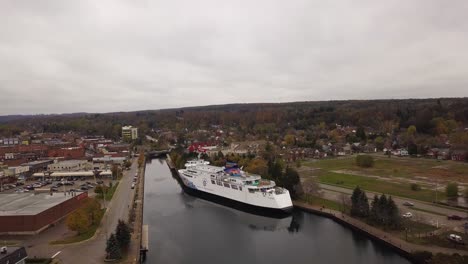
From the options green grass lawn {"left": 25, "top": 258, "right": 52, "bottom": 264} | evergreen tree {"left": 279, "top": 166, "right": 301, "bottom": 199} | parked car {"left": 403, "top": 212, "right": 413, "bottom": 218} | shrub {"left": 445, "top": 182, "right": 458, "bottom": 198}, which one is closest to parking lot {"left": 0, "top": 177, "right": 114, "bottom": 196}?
green grass lawn {"left": 25, "top": 258, "right": 52, "bottom": 264}

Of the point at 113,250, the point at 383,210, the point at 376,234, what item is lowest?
the point at 376,234

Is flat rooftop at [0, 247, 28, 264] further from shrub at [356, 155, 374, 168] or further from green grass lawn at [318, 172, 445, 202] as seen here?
shrub at [356, 155, 374, 168]

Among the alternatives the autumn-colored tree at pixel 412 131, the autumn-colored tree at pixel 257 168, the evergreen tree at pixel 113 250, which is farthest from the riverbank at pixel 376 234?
the autumn-colored tree at pixel 412 131

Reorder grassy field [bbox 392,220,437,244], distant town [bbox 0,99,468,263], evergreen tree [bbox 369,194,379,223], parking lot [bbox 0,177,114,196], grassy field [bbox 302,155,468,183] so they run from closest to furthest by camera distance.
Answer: grassy field [bbox 392,220,437,244] → distant town [bbox 0,99,468,263] → evergreen tree [bbox 369,194,379,223] → parking lot [bbox 0,177,114,196] → grassy field [bbox 302,155,468,183]

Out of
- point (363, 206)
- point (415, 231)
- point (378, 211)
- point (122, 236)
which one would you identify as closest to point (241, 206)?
point (363, 206)

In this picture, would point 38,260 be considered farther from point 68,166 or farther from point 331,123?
point 331,123

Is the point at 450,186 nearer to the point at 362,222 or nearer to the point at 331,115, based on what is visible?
the point at 362,222

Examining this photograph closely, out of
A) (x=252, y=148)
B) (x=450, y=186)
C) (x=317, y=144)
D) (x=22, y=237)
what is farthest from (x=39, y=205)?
(x=317, y=144)
